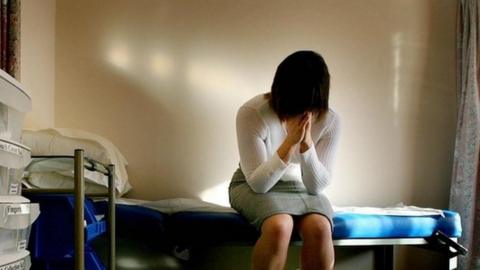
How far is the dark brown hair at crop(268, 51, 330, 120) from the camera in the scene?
1.68m

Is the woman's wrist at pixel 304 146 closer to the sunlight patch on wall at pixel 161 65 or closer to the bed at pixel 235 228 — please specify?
the bed at pixel 235 228

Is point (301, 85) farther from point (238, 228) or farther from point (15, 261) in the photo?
point (15, 261)

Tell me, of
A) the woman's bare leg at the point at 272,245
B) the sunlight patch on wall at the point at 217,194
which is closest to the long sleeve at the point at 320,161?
the woman's bare leg at the point at 272,245

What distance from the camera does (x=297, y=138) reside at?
1606 mm

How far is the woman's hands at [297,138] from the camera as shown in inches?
62.8

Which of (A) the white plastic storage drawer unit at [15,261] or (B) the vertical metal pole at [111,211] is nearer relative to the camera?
(A) the white plastic storage drawer unit at [15,261]

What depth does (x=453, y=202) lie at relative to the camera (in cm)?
237

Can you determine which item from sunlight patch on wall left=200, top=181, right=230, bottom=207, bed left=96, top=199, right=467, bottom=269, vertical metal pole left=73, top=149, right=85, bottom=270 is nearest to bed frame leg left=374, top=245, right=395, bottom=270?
bed left=96, top=199, right=467, bottom=269

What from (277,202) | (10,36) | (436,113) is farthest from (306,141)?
(436,113)

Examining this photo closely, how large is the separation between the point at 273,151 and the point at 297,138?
17 cm

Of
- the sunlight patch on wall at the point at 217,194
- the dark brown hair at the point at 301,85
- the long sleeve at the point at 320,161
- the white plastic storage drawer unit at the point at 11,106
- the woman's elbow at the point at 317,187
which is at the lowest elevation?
the sunlight patch on wall at the point at 217,194

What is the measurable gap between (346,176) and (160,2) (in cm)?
128

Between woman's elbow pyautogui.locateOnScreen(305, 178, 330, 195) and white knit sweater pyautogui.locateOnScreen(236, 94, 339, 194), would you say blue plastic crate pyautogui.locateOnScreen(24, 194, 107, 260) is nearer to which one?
white knit sweater pyautogui.locateOnScreen(236, 94, 339, 194)

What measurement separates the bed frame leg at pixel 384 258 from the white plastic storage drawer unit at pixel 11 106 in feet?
6.01
